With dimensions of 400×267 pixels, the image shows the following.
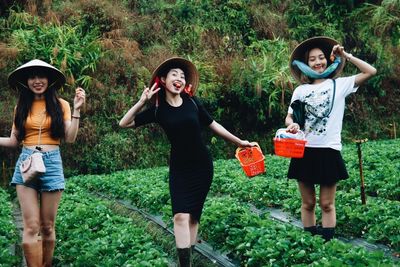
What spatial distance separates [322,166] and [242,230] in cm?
104

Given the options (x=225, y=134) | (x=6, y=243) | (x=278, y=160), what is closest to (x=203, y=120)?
(x=225, y=134)

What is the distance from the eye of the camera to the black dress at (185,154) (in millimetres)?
4754

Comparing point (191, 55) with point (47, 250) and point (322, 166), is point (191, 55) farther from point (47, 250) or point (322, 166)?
point (47, 250)

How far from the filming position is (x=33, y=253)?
455cm

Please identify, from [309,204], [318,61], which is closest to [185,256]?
[309,204]

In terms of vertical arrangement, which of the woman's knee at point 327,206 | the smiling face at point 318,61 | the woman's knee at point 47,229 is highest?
the smiling face at point 318,61

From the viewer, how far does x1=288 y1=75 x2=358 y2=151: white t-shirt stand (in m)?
4.84

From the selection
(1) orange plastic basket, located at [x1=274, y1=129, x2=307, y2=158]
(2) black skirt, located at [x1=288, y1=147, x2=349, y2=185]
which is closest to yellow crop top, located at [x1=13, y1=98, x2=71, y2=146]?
(1) orange plastic basket, located at [x1=274, y1=129, x2=307, y2=158]

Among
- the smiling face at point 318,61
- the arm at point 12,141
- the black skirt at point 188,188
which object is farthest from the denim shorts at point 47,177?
the smiling face at point 318,61

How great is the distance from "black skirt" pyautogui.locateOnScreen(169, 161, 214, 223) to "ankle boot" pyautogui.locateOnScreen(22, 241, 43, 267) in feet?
4.00

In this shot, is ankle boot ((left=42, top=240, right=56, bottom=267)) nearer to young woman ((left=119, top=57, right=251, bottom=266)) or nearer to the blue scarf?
young woman ((left=119, top=57, right=251, bottom=266))

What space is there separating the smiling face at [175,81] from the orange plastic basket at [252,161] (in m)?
0.92

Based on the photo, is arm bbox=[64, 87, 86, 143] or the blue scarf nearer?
arm bbox=[64, 87, 86, 143]

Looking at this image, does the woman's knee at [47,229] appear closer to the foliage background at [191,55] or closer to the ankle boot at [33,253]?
the ankle boot at [33,253]
